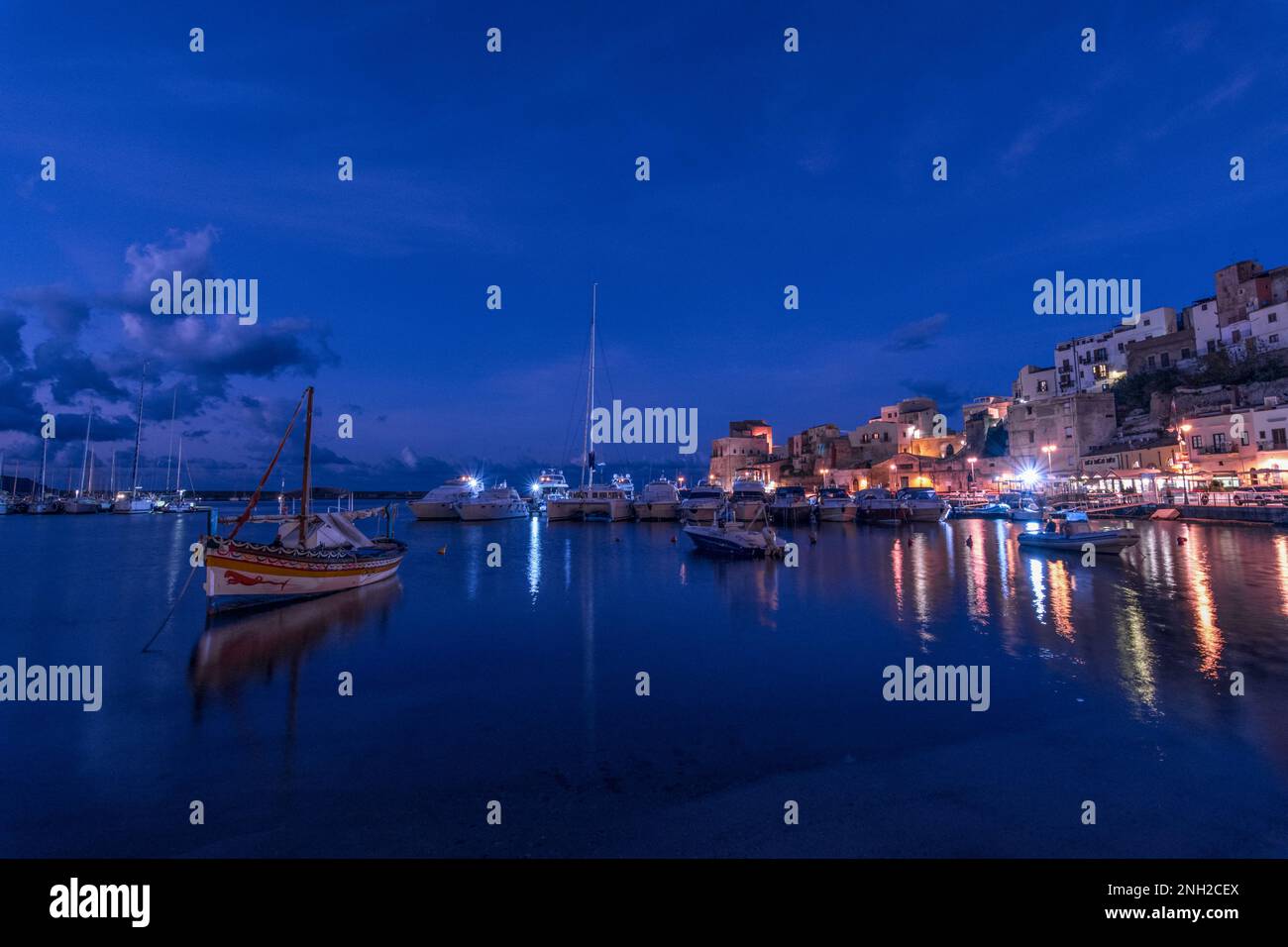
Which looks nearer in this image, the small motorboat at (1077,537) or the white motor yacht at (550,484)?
the small motorboat at (1077,537)

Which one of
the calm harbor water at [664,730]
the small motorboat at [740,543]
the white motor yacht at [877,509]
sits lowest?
the calm harbor water at [664,730]

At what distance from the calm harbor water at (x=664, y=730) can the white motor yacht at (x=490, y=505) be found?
137 ft

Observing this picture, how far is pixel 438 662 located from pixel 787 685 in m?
7.12

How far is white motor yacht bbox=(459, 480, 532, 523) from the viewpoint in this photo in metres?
61.2

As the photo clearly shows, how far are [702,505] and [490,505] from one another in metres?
22.2

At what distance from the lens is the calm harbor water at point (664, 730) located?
19.2 feet

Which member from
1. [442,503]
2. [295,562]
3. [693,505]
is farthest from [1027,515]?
[442,503]

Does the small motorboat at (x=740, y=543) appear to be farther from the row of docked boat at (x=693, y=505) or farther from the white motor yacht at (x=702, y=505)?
the white motor yacht at (x=702, y=505)

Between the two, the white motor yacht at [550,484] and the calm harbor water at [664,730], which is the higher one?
the white motor yacht at [550,484]

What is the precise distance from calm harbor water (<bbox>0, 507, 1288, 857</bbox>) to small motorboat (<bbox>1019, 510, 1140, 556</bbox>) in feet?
24.1

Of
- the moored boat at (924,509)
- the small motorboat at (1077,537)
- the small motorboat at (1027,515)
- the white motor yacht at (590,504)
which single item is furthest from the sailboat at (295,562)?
the small motorboat at (1027,515)

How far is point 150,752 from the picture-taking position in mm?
8000

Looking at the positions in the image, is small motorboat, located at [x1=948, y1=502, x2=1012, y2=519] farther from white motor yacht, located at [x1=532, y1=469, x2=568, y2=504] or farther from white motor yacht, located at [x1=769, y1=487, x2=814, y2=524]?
white motor yacht, located at [x1=532, y1=469, x2=568, y2=504]
